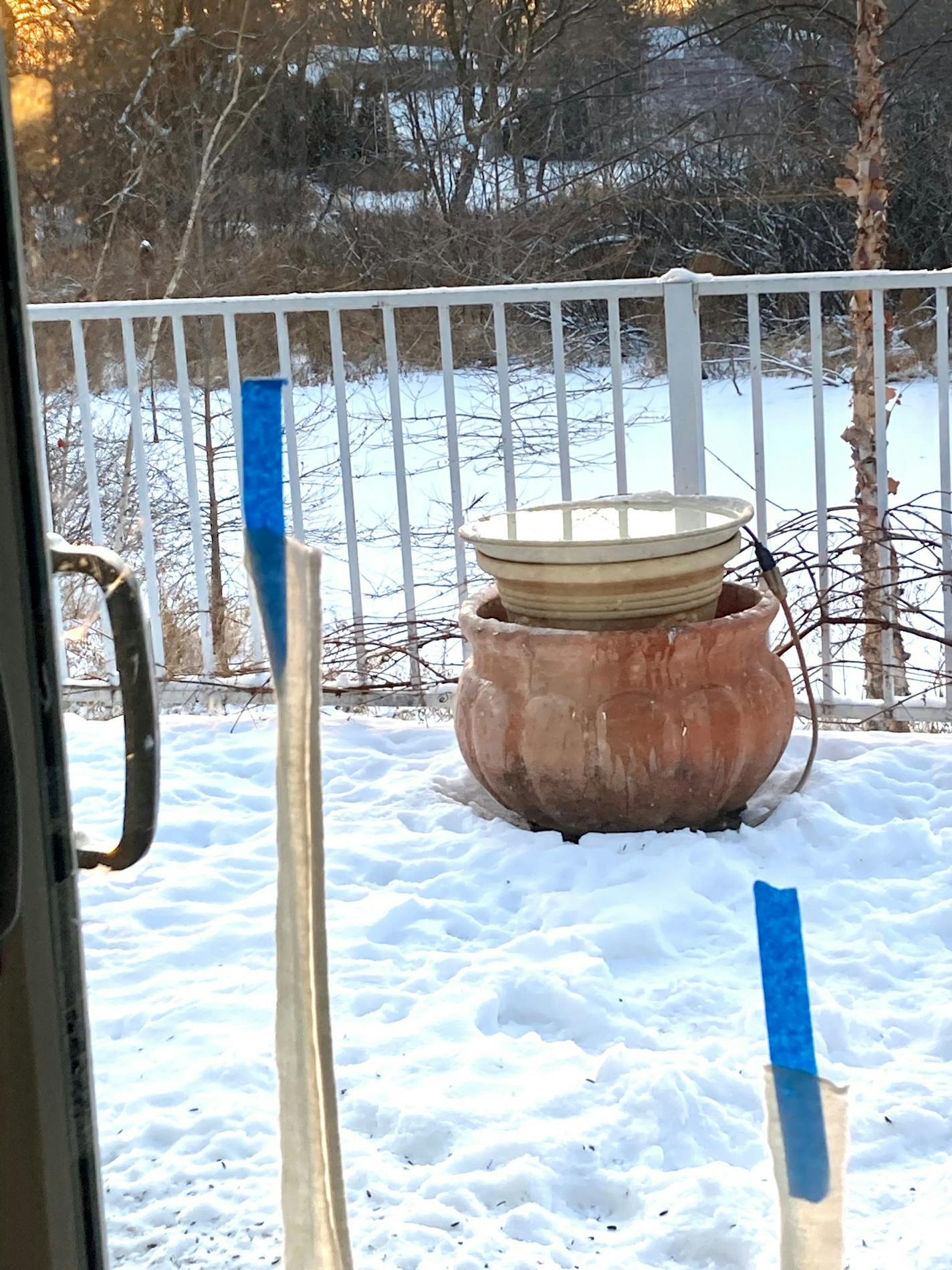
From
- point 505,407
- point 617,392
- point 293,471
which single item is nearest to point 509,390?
point 505,407

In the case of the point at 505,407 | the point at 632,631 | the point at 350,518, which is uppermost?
the point at 505,407

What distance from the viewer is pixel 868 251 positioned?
10.4 ft

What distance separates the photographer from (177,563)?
9.67ft

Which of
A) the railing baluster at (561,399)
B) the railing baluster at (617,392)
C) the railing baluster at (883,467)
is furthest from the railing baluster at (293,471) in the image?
the railing baluster at (883,467)

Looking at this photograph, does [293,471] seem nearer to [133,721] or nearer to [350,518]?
[350,518]

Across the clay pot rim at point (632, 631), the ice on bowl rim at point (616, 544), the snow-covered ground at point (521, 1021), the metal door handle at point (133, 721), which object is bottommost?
the snow-covered ground at point (521, 1021)

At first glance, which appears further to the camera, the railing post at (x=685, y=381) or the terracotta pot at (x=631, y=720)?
the railing post at (x=685, y=381)

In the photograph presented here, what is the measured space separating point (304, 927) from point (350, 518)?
7.44 ft

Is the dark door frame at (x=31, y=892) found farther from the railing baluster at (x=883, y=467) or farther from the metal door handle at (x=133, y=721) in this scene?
the railing baluster at (x=883, y=467)

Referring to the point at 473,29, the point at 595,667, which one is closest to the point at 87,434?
the point at 595,667

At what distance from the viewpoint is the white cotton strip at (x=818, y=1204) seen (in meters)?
0.47

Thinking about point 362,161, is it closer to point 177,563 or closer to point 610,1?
point 610,1

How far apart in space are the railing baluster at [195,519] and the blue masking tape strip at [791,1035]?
2.31 meters

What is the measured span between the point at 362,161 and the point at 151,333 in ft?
6.47
